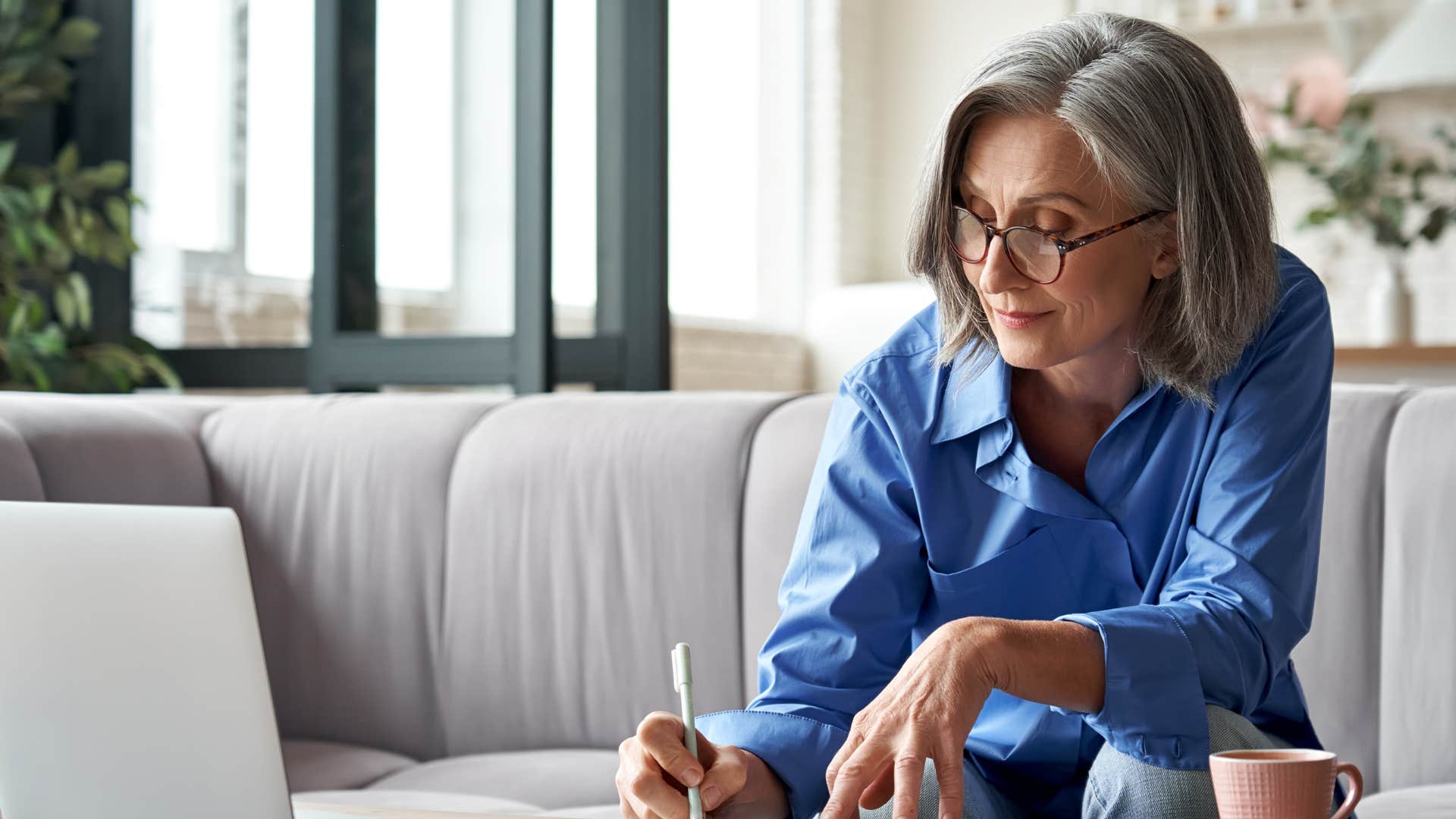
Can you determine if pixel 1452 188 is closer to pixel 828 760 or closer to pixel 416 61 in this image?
pixel 416 61

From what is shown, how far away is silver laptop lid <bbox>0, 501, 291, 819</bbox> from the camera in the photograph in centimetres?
94

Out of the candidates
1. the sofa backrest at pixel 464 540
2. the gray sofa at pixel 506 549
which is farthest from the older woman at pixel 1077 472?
the sofa backrest at pixel 464 540

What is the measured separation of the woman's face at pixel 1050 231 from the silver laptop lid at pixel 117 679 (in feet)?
2.13

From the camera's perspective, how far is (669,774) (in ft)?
3.45

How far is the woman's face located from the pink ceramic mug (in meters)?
0.49

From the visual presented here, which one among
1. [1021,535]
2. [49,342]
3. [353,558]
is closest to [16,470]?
[353,558]

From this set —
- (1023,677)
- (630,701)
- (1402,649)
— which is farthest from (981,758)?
(630,701)

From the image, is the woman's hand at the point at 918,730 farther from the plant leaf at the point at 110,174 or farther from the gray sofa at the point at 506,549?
the plant leaf at the point at 110,174

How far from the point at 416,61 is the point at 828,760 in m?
2.15

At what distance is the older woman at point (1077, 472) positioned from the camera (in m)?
1.09

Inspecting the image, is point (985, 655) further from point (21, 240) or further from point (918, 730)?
point (21, 240)

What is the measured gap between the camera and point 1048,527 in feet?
4.23

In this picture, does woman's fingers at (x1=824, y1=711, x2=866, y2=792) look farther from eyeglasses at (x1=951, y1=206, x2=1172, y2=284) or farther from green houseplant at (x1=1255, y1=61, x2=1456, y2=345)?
green houseplant at (x1=1255, y1=61, x2=1456, y2=345)

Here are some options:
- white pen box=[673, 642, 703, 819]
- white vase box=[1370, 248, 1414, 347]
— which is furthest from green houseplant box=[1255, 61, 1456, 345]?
white pen box=[673, 642, 703, 819]
